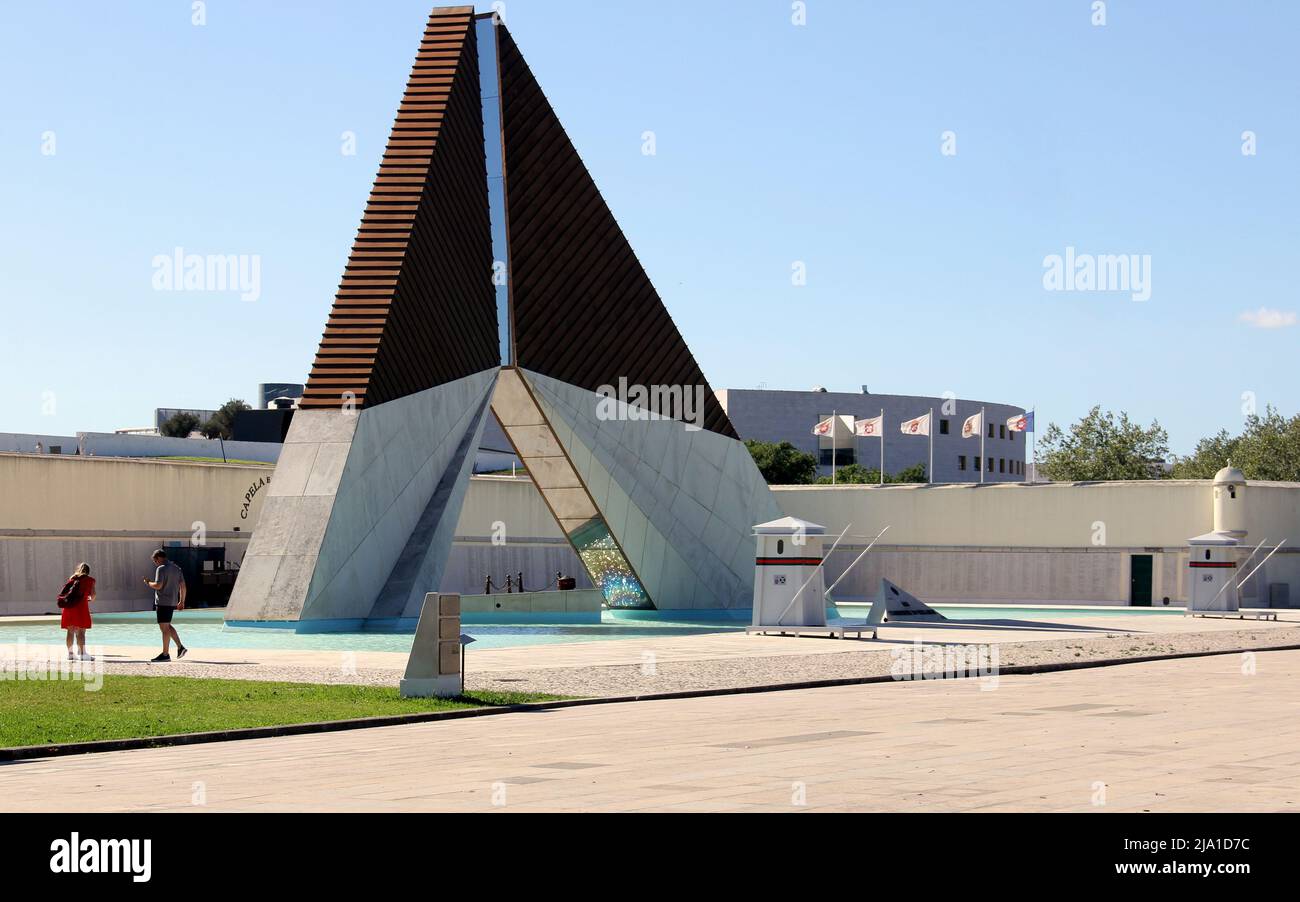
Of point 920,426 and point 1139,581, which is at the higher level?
point 920,426

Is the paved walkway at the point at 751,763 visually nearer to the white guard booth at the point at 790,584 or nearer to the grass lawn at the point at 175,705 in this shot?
the grass lawn at the point at 175,705

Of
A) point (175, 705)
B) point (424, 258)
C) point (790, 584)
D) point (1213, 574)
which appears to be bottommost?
point (175, 705)

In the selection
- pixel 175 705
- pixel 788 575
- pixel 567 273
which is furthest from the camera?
pixel 567 273

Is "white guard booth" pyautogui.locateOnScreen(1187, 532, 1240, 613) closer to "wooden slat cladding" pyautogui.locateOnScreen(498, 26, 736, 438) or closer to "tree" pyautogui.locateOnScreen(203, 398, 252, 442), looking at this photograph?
"wooden slat cladding" pyautogui.locateOnScreen(498, 26, 736, 438)

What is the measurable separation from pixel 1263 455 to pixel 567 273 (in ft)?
242

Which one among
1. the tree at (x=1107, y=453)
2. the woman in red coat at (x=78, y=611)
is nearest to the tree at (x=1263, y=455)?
the tree at (x=1107, y=453)

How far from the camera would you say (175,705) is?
15.5 m

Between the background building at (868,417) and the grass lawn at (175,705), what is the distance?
92.2 meters

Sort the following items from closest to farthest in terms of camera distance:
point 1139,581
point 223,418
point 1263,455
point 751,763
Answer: point 751,763 < point 1139,581 < point 1263,455 < point 223,418

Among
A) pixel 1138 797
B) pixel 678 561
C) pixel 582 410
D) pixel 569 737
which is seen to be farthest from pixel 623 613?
pixel 1138 797

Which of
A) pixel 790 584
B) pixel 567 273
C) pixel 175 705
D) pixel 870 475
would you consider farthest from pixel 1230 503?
pixel 870 475

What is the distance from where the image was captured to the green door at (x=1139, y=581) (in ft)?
173

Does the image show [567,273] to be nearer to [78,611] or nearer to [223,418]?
[78,611]
